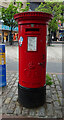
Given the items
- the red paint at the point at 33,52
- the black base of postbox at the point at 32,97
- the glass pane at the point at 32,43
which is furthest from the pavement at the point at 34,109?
the glass pane at the point at 32,43

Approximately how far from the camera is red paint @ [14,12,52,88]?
292cm

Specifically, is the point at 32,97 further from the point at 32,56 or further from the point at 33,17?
the point at 33,17

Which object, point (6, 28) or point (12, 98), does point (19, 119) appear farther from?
point (6, 28)

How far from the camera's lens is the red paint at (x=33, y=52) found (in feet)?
9.59

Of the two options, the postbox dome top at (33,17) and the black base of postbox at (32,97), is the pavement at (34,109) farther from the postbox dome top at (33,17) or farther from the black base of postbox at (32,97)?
the postbox dome top at (33,17)

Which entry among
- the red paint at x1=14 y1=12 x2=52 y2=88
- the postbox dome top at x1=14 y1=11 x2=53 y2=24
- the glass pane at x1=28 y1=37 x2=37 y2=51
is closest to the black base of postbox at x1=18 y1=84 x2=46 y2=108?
the red paint at x1=14 y1=12 x2=52 y2=88

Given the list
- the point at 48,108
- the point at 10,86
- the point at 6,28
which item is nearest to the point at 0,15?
the point at 6,28

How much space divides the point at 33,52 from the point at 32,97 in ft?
3.65

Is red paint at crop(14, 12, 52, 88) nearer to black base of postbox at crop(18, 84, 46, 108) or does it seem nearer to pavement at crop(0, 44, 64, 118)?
black base of postbox at crop(18, 84, 46, 108)

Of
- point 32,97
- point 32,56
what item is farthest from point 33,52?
point 32,97

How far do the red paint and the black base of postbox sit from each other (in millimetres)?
101

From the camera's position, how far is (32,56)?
307cm

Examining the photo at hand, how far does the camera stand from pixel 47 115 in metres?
2.94

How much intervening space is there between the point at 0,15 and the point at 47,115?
21.9m
